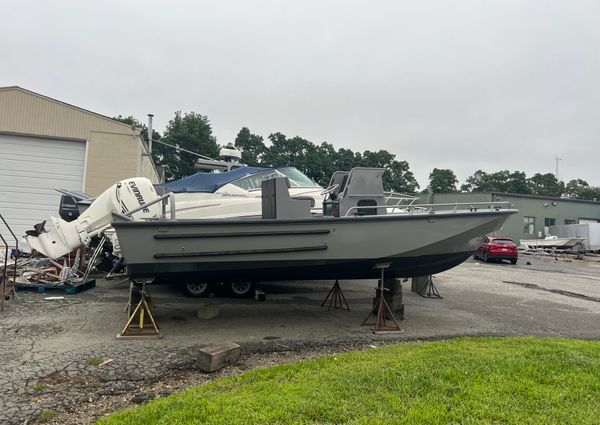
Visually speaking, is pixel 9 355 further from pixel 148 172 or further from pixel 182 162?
pixel 182 162

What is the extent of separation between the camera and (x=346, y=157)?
152 feet

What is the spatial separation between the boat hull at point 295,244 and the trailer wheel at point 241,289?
193 centimetres

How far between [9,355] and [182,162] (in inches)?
1529

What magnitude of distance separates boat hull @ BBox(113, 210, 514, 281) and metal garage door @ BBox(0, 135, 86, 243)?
9666mm

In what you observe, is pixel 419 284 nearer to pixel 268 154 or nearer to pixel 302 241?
pixel 302 241

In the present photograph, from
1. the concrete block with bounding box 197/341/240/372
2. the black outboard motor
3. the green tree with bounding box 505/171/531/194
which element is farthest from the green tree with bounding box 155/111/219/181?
the green tree with bounding box 505/171/531/194

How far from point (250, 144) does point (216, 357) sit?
4351 centimetres

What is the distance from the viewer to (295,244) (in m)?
5.30

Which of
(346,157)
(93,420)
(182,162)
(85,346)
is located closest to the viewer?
(93,420)

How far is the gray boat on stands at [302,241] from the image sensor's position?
5.06 meters

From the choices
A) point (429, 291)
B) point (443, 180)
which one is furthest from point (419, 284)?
point (443, 180)

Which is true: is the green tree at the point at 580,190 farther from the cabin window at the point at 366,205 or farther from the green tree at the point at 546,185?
the cabin window at the point at 366,205

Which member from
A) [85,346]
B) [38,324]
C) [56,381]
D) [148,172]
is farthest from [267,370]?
[148,172]

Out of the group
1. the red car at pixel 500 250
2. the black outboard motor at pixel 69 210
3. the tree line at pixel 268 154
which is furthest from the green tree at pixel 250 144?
the black outboard motor at pixel 69 210
